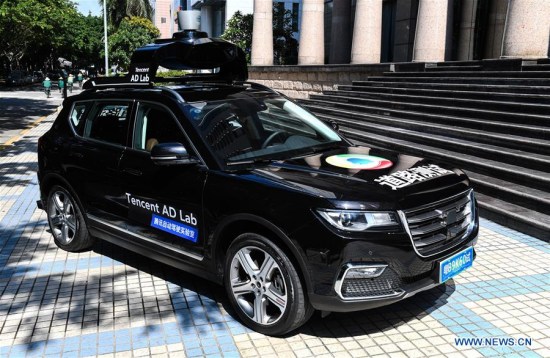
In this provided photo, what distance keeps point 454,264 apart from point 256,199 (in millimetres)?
1543

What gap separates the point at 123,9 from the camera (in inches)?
2335

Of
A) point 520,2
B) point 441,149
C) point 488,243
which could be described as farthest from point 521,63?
point 488,243

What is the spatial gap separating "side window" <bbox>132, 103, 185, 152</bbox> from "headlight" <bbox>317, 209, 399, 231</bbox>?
163 centimetres

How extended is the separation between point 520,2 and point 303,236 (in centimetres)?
1005

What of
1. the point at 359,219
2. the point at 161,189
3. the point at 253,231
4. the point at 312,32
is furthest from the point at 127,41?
the point at 359,219

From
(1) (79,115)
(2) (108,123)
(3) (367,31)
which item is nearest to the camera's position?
(2) (108,123)

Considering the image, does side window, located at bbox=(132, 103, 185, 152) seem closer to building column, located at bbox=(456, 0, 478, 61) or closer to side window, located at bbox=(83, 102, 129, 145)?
side window, located at bbox=(83, 102, 129, 145)

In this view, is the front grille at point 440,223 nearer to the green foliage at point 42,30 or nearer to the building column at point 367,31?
the building column at point 367,31

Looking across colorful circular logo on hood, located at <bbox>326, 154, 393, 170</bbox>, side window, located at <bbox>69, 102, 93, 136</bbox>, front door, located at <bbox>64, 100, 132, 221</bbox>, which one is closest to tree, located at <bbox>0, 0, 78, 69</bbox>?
side window, located at <bbox>69, 102, 93, 136</bbox>

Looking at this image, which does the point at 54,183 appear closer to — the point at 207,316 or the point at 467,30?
A: the point at 207,316

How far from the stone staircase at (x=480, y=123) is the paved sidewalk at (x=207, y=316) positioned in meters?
1.32

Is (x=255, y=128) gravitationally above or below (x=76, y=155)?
above

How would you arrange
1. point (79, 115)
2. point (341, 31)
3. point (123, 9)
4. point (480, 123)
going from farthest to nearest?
point (123, 9), point (341, 31), point (480, 123), point (79, 115)

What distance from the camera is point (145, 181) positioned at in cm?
459
